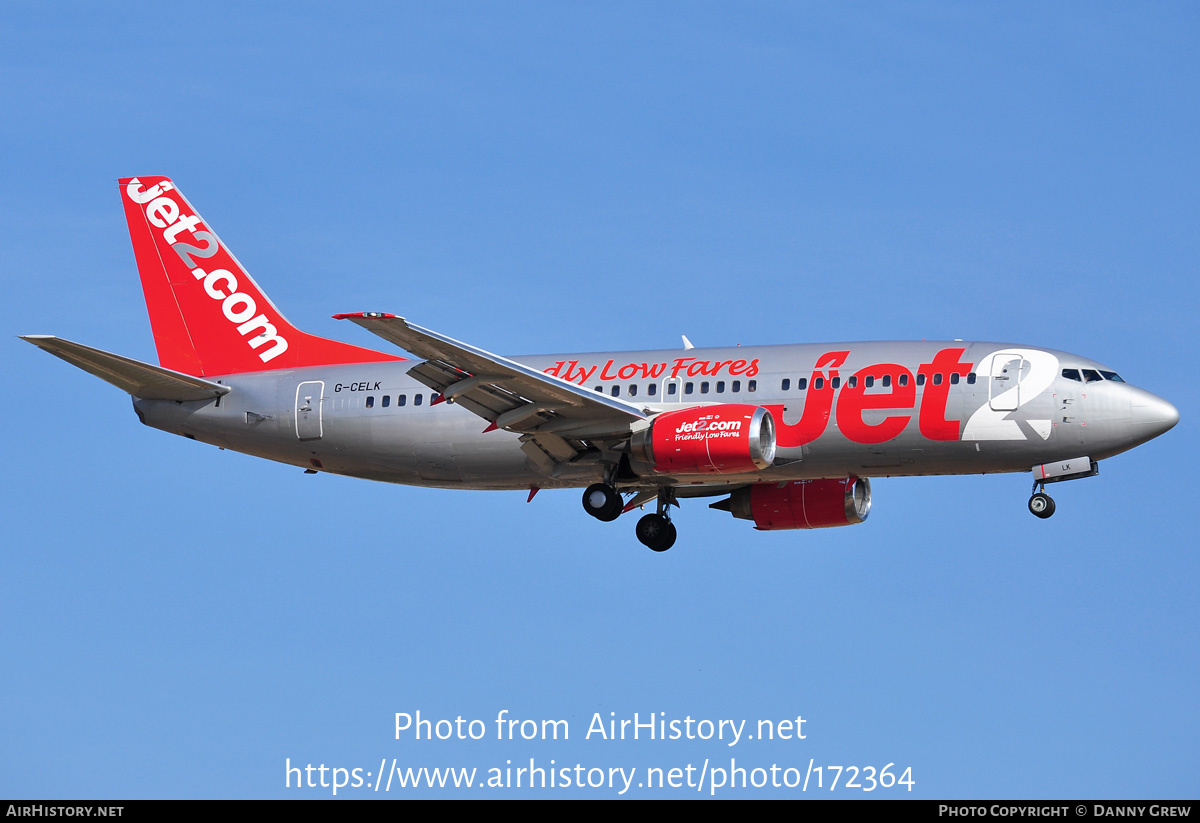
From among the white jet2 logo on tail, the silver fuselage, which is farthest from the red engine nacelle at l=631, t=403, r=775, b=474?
the white jet2 logo on tail

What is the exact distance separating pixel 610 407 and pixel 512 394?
8.38 ft

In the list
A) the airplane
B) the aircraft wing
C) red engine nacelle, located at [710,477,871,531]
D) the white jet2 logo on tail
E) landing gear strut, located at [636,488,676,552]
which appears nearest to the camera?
the aircraft wing

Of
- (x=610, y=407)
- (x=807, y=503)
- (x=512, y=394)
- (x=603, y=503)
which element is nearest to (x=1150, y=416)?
(x=807, y=503)

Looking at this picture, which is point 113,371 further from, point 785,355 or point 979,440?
point 979,440

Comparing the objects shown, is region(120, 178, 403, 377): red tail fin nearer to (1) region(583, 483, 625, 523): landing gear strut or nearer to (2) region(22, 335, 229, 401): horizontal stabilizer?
(2) region(22, 335, 229, 401): horizontal stabilizer

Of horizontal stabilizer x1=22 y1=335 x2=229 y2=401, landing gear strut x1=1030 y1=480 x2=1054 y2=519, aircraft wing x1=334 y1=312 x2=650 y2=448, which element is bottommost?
landing gear strut x1=1030 y1=480 x2=1054 y2=519

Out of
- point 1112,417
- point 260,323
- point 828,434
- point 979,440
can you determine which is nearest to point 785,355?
point 828,434

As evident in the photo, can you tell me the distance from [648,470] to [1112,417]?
38.8 ft

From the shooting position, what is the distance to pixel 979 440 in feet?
142

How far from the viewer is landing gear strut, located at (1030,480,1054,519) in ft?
144

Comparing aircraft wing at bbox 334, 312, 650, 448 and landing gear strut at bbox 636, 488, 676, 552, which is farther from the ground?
aircraft wing at bbox 334, 312, 650, 448

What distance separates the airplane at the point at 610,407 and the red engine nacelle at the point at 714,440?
0.06 meters

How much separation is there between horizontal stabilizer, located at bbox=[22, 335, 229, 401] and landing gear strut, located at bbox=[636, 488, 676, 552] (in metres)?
12.7

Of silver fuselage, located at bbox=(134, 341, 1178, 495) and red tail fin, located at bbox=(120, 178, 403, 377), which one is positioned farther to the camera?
red tail fin, located at bbox=(120, 178, 403, 377)
